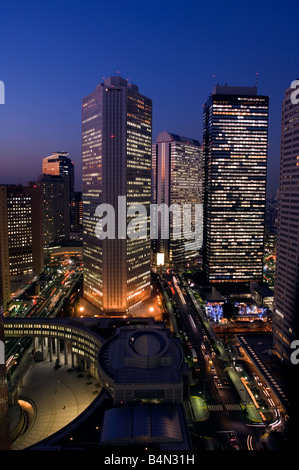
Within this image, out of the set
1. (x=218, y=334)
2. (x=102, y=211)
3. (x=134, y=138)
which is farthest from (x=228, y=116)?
(x=218, y=334)

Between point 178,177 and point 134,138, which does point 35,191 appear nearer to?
point 134,138

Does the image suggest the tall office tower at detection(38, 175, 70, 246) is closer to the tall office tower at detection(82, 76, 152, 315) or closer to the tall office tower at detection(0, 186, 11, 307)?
the tall office tower at detection(0, 186, 11, 307)

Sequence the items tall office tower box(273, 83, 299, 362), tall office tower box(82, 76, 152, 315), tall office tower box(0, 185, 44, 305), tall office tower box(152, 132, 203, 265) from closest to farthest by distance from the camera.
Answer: tall office tower box(273, 83, 299, 362) < tall office tower box(82, 76, 152, 315) < tall office tower box(0, 185, 44, 305) < tall office tower box(152, 132, 203, 265)

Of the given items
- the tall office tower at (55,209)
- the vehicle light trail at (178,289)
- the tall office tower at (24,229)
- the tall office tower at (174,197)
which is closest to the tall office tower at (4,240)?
the tall office tower at (24,229)

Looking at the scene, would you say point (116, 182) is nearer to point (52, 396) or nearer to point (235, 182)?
point (235, 182)

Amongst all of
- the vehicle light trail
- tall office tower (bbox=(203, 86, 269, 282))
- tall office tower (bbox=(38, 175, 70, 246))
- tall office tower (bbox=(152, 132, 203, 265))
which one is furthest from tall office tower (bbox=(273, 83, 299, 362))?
tall office tower (bbox=(38, 175, 70, 246))

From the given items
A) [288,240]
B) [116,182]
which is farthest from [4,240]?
[288,240]
